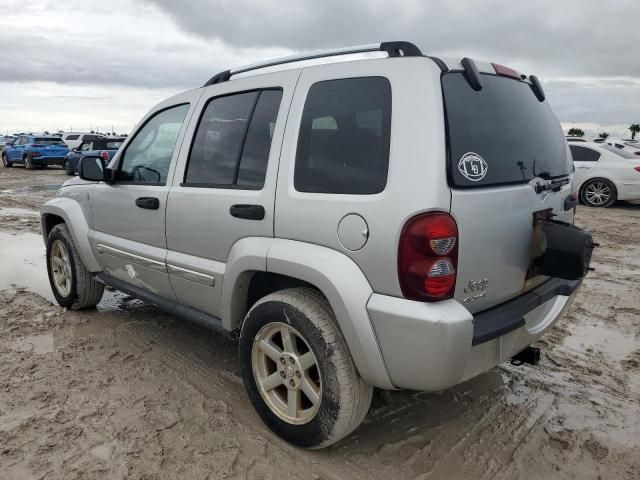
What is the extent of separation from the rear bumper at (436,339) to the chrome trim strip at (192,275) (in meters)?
1.20

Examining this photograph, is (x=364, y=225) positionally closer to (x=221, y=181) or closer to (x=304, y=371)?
(x=304, y=371)

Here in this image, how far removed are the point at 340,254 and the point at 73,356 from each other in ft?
8.30

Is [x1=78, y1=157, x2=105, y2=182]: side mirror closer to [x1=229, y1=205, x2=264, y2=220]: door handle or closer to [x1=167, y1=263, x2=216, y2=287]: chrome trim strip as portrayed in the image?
[x1=167, y1=263, x2=216, y2=287]: chrome trim strip

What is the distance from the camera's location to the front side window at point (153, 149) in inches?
140

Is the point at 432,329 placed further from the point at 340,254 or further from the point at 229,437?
the point at 229,437

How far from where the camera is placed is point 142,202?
3605mm

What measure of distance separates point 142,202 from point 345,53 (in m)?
1.76

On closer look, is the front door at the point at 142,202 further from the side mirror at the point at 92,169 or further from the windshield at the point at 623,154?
the windshield at the point at 623,154

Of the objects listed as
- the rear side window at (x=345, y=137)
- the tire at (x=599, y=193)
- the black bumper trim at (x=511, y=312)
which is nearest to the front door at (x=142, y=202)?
the rear side window at (x=345, y=137)

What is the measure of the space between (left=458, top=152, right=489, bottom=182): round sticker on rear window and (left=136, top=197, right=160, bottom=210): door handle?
205cm

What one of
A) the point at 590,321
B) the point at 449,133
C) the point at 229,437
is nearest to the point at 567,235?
the point at 449,133

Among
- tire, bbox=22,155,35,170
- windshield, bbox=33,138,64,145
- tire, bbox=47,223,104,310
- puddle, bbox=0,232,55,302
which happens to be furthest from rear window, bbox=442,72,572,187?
tire, bbox=22,155,35,170

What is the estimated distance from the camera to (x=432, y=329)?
2.17 metres

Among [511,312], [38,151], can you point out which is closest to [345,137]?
[511,312]
